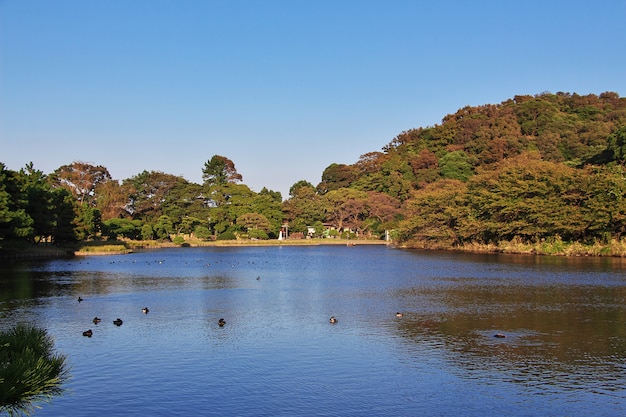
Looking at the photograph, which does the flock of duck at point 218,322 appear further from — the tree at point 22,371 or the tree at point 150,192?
the tree at point 150,192

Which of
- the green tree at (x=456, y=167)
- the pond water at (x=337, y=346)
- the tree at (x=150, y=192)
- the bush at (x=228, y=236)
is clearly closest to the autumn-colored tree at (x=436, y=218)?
the green tree at (x=456, y=167)

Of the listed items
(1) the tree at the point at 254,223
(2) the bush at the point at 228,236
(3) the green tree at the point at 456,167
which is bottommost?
(2) the bush at the point at 228,236

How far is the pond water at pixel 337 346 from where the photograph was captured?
9.90 meters

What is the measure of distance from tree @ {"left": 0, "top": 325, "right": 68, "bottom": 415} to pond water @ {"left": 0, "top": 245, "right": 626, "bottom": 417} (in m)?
1.60

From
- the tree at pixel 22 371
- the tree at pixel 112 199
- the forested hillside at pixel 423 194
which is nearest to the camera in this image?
the tree at pixel 22 371

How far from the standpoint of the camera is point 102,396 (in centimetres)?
1025

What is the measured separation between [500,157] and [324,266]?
53.0 m

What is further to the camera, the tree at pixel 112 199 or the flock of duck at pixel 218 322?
the tree at pixel 112 199

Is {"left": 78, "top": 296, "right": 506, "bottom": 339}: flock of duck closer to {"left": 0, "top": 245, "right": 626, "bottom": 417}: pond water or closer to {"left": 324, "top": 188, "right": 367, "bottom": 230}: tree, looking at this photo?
{"left": 0, "top": 245, "right": 626, "bottom": 417}: pond water

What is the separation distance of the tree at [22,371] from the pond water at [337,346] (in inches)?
63.2

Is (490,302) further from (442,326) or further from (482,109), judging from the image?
(482,109)

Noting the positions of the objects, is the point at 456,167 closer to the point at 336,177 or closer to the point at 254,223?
the point at 336,177

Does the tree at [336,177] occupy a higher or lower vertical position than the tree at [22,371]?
higher

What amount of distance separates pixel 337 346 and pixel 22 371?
8.00 meters
